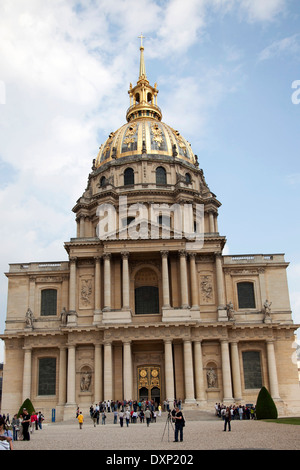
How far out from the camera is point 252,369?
47812mm

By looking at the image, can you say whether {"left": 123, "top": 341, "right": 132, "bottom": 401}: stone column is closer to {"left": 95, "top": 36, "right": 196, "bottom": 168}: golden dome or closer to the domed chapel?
the domed chapel

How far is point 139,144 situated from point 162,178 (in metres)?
5.31

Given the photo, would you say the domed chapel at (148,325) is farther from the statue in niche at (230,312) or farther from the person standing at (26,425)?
the person standing at (26,425)

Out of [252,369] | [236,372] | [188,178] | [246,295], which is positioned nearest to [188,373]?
[236,372]

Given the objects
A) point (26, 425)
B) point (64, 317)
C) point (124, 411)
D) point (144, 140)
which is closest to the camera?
point (26, 425)

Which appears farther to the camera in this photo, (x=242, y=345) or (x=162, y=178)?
(x=162, y=178)

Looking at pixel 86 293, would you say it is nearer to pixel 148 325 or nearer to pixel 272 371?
pixel 148 325

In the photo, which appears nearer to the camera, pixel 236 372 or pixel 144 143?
pixel 236 372

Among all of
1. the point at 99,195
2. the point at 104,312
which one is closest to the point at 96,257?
the point at 104,312

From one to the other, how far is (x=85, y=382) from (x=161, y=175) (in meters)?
26.6

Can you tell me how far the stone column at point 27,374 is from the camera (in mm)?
46188

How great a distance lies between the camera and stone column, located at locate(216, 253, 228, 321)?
47.1 metres

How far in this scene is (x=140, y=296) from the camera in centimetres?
5053

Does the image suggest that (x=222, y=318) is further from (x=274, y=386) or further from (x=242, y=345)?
(x=274, y=386)
